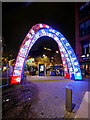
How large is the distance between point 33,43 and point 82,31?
64.1 ft

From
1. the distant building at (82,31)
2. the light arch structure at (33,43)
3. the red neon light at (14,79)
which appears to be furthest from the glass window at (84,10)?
the red neon light at (14,79)

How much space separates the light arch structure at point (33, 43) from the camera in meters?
9.38

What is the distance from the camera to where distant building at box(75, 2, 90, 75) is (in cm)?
2369

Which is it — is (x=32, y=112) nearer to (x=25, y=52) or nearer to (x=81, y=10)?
(x=25, y=52)

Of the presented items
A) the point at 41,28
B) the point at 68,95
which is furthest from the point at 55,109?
the point at 41,28

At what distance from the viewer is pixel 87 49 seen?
24391mm

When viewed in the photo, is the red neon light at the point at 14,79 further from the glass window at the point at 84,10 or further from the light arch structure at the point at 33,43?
the glass window at the point at 84,10

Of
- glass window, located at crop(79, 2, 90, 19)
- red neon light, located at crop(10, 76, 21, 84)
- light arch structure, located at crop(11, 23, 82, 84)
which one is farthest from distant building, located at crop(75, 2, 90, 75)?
red neon light, located at crop(10, 76, 21, 84)

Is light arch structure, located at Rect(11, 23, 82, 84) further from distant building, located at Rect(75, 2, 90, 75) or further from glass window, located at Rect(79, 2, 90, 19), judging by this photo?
glass window, located at Rect(79, 2, 90, 19)

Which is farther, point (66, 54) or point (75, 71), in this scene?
point (66, 54)

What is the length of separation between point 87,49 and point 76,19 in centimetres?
1025

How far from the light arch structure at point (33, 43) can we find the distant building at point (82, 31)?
12357 millimetres

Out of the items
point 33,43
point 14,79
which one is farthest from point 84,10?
point 14,79

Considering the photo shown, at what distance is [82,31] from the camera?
995 inches
